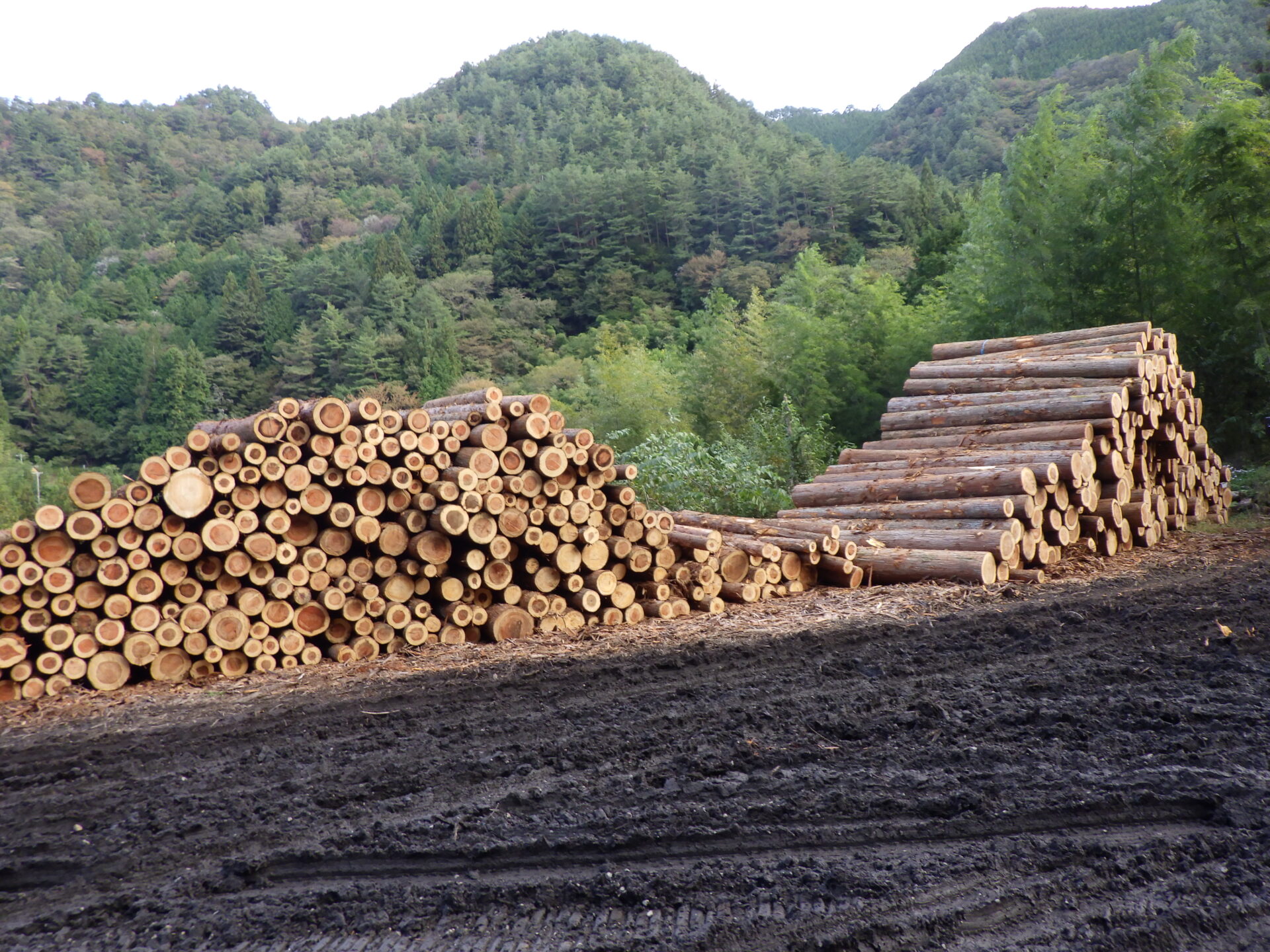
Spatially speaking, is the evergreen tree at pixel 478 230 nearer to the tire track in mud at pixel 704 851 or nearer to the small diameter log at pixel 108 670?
the small diameter log at pixel 108 670

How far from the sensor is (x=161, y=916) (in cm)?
297

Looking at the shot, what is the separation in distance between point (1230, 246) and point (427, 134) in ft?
315

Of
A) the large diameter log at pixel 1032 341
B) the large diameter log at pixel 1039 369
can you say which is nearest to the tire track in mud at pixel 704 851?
the large diameter log at pixel 1039 369

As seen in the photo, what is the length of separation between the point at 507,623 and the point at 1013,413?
6258 mm

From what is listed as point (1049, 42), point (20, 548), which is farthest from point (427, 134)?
point (20, 548)

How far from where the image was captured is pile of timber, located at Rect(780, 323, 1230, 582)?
27.1ft

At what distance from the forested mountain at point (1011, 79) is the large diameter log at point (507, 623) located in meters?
42.0

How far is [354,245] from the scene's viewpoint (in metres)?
63.8

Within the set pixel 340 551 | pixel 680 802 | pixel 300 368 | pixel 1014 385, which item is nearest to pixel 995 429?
pixel 1014 385

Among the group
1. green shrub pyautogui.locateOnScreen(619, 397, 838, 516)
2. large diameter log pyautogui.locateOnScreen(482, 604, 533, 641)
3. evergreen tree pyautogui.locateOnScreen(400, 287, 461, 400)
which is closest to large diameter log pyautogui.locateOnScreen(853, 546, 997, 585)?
large diameter log pyautogui.locateOnScreen(482, 604, 533, 641)

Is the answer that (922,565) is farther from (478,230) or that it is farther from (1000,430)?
(478,230)

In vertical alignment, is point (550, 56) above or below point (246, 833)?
above

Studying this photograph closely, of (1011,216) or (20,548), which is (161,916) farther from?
(1011,216)

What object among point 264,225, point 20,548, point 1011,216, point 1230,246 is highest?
point 264,225
